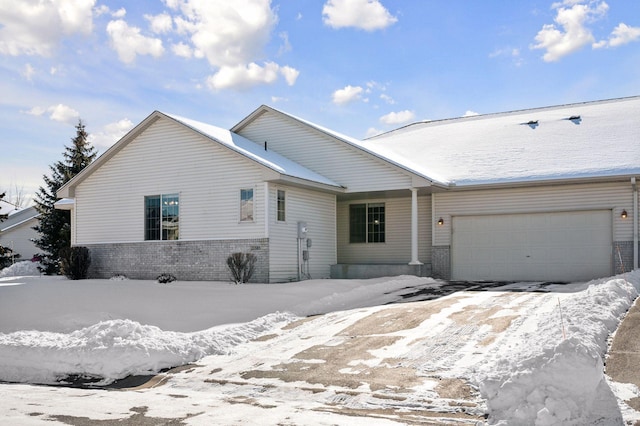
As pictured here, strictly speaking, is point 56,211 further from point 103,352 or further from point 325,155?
point 103,352

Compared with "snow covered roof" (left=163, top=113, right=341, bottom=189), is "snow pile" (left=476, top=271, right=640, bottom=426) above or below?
below

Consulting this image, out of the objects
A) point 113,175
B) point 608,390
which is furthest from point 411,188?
point 608,390

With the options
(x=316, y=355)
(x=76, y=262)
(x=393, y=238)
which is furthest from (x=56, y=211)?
(x=316, y=355)

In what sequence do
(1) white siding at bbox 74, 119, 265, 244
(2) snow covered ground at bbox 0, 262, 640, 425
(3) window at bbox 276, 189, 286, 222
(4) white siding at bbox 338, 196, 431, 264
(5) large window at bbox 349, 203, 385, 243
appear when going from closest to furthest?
1. (2) snow covered ground at bbox 0, 262, 640, 425
2. (3) window at bbox 276, 189, 286, 222
3. (1) white siding at bbox 74, 119, 265, 244
4. (4) white siding at bbox 338, 196, 431, 264
5. (5) large window at bbox 349, 203, 385, 243

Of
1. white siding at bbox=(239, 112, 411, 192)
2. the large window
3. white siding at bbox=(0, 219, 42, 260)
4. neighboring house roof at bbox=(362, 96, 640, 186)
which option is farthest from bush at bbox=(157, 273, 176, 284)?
white siding at bbox=(0, 219, 42, 260)

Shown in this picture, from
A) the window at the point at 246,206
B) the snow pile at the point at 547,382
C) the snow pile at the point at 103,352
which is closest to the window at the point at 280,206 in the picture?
the window at the point at 246,206

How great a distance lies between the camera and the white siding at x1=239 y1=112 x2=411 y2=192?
1897 cm

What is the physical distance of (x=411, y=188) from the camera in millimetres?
18359

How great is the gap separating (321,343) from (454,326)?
223 centimetres

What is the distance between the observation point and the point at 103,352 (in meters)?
9.11

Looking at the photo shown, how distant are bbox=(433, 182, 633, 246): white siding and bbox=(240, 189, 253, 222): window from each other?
20.1 ft

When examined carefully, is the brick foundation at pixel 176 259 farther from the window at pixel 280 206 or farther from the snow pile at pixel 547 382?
the snow pile at pixel 547 382

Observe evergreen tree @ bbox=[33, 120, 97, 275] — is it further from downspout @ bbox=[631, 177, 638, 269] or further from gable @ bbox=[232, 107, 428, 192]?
downspout @ bbox=[631, 177, 638, 269]

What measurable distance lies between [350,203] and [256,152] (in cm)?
421
